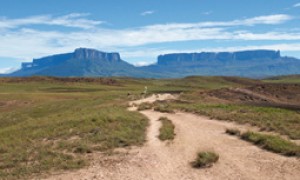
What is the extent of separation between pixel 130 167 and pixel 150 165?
3.29ft

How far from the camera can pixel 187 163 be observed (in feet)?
65.7

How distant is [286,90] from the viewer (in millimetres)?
93750

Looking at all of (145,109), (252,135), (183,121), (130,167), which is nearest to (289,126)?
(252,135)

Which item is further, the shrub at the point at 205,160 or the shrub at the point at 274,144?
the shrub at the point at 274,144

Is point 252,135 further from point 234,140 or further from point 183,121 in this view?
point 183,121

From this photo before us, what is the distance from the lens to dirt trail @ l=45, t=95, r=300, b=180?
18250mm

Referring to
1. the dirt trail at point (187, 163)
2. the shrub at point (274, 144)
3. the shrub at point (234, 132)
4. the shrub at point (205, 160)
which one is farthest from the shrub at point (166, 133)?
the shrub at point (205, 160)

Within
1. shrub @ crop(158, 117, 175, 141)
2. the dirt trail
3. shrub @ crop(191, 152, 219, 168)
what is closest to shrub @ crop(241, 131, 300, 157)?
the dirt trail

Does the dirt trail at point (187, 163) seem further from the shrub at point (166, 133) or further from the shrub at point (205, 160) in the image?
the shrub at point (166, 133)

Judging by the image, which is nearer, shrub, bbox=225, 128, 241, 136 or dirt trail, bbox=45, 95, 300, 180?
dirt trail, bbox=45, 95, 300, 180

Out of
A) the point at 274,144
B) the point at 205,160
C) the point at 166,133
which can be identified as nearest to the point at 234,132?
the point at 166,133

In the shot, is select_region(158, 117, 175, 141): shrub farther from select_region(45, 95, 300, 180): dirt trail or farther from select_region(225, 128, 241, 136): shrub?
select_region(225, 128, 241, 136): shrub

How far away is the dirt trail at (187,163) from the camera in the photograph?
719 inches

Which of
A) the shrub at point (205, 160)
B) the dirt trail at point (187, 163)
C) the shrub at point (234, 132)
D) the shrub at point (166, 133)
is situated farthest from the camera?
the shrub at point (234, 132)
